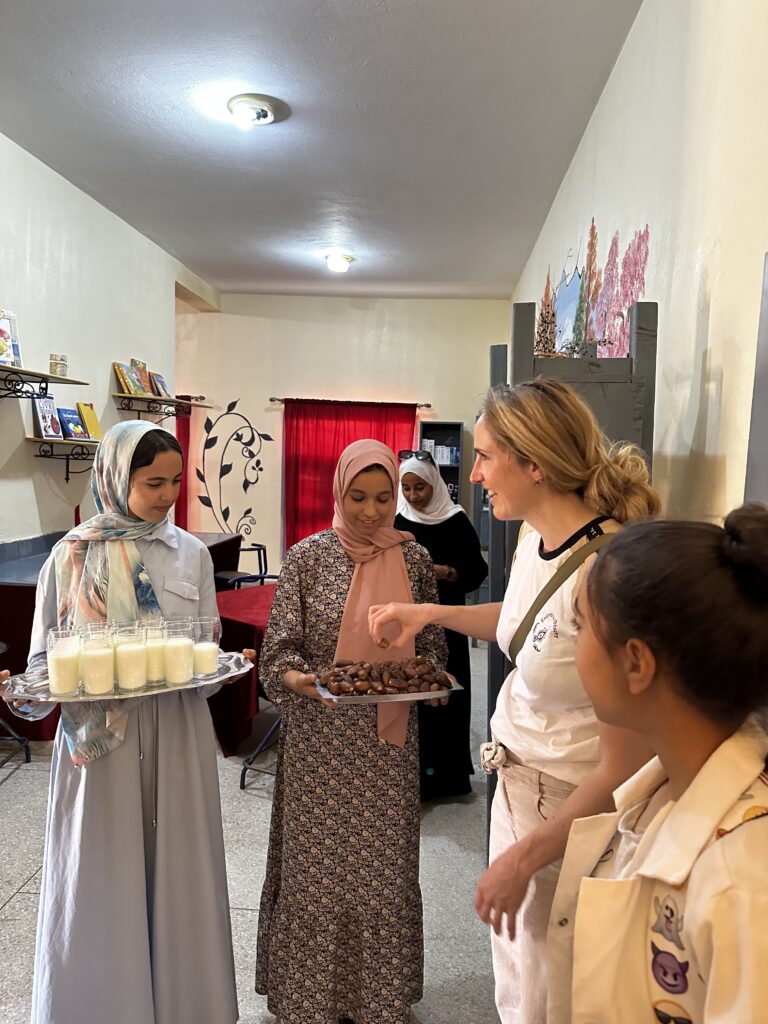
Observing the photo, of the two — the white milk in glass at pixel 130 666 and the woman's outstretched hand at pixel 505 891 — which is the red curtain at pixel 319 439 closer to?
the white milk in glass at pixel 130 666

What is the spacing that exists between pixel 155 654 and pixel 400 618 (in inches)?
21.1

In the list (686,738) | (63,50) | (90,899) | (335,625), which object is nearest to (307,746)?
(335,625)

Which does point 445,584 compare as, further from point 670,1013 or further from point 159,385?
point 159,385

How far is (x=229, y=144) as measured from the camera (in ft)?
12.1

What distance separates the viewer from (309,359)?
738 cm

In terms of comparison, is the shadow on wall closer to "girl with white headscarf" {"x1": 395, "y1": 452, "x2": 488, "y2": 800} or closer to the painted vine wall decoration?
"girl with white headscarf" {"x1": 395, "y1": 452, "x2": 488, "y2": 800}

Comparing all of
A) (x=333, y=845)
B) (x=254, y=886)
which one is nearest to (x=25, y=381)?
(x=254, y=886)

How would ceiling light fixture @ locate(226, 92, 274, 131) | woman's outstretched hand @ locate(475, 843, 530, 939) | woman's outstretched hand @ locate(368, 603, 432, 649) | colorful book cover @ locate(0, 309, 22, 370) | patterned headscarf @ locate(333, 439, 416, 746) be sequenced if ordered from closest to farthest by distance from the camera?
woman's outstretched hand @ locate(475, 843, 530, 939) < woman's outstretched hand @ locate(368, 603, 432, 649) < patterned headscarf @ locate(333, 439, 416, 746) < ceiling light fixture @ locate(226, 92, 274, 131) < colorful book cover @ locate(0, 309, 22, 370)

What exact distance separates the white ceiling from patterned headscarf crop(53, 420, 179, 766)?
1.93 m

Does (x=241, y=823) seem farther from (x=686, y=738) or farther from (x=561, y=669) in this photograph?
(x=686, y=738)

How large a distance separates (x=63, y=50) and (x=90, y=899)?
313 centimetres

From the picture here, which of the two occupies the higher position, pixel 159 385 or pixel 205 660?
pixel 159 385

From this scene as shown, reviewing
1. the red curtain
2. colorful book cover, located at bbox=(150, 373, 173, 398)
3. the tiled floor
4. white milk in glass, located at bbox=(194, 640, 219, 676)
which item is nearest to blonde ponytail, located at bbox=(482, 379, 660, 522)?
white milk in glass, located at bbox=(194, 640, 219, 676)

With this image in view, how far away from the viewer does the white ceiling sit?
102 inches
